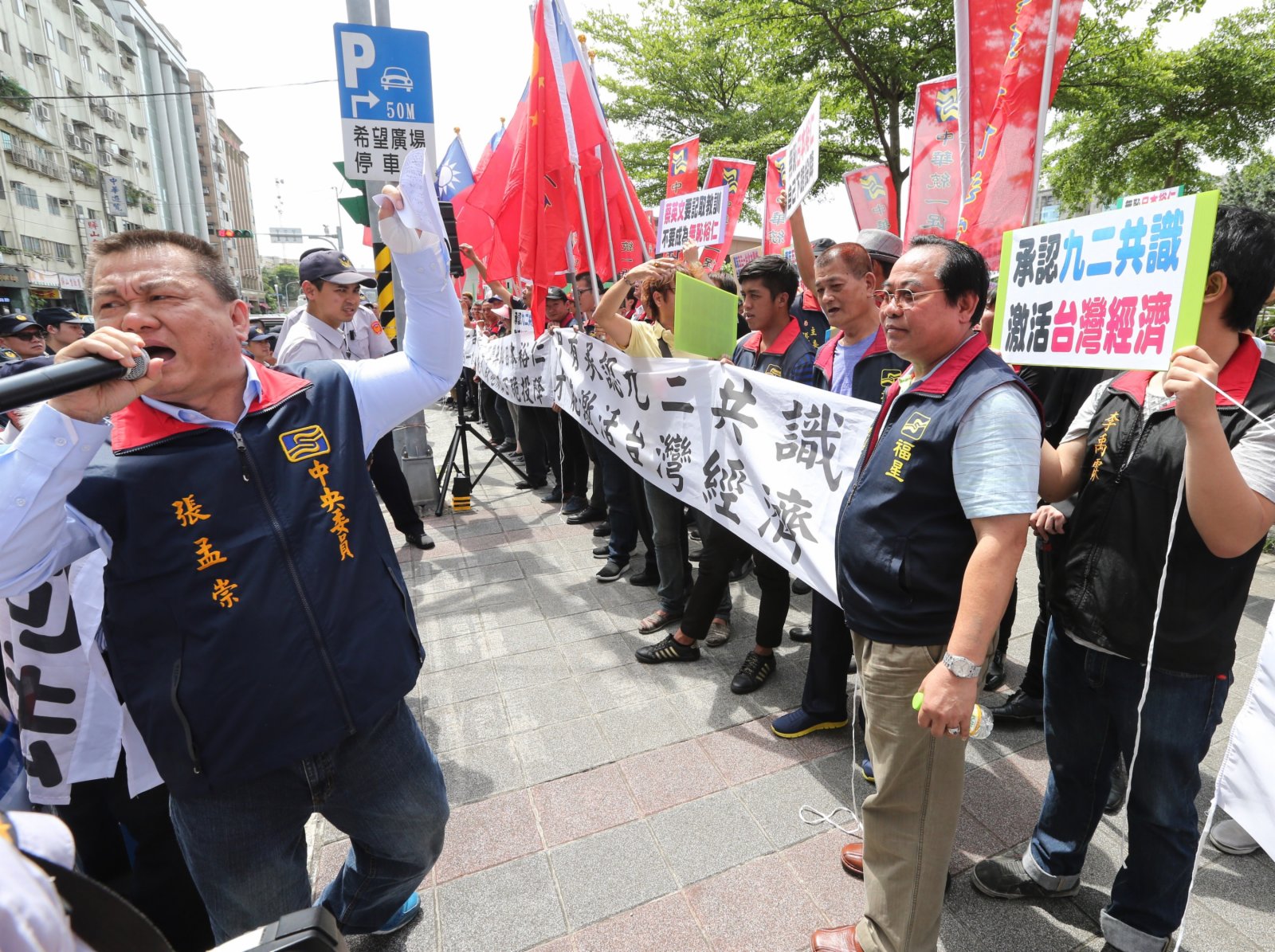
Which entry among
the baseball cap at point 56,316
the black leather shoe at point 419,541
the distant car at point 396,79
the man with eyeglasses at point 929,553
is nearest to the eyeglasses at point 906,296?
the man with eyeglasses at point 929,553

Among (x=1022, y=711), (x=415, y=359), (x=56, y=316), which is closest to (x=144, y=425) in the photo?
(x=415, y=359)

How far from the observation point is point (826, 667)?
3.06 metres

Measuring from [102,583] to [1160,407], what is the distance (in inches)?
103

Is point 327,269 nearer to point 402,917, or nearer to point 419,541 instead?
point 419,541

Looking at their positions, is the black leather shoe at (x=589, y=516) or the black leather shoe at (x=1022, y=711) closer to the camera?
the black leather shoe at (x=1022, y=711)

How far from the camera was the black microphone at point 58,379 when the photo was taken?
0.94 meters

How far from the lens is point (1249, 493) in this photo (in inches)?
56.7

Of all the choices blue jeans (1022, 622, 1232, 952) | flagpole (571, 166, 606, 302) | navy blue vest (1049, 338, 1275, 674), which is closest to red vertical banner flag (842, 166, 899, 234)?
flagpole (571, 166, 606, 302)

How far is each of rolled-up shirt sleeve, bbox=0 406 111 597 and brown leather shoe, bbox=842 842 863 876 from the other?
2.46 metres

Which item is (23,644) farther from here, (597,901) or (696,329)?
(696,329)

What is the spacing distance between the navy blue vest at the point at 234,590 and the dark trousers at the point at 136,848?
0.54 m

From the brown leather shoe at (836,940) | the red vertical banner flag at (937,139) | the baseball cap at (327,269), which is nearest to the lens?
the brown leather shoe at (836,940)

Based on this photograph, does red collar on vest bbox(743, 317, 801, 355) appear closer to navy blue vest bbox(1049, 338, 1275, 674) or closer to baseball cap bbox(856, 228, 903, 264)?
baseball cap bbox(856, 228, 903, 264)

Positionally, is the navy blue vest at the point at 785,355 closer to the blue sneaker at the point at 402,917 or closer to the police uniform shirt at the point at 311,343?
the blue sneaker at the point at 402,917
